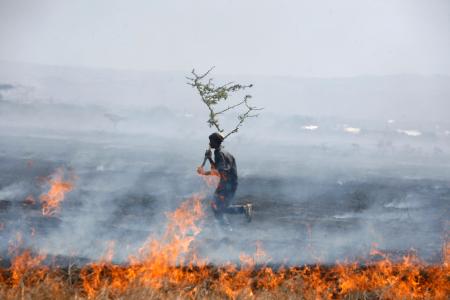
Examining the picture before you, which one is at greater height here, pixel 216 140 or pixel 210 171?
pixel 216 140

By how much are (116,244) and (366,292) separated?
6.15m

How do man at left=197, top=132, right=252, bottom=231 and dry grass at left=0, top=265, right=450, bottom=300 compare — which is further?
man at left=197, top=132, right=252, bottom=231

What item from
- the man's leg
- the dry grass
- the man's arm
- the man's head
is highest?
the man's head

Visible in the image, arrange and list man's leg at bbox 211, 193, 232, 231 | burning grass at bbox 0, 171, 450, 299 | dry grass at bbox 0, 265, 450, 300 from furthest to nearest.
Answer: man's leg at bbox 211, 193, 232, 231
burning grass at bbox 0, 171, 450, 299
dry grass at bbox 0, 265, 450, 300

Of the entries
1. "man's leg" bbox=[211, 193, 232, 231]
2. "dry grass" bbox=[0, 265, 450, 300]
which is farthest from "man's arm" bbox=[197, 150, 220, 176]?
"dry grass" bbox=[0, 265, 450, 300]

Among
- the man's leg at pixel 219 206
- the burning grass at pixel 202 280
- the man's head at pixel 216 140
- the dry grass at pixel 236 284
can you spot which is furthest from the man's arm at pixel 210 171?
the dry grass at pixel 236 284

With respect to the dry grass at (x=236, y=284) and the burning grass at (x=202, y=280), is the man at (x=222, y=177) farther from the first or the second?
the dry grass at (x=236, y=284)

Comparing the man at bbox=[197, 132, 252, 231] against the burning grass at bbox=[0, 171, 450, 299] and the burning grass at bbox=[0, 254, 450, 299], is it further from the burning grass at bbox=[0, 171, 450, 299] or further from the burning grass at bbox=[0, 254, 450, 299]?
the burning grass at bbox=[0, 254, 450, 299]

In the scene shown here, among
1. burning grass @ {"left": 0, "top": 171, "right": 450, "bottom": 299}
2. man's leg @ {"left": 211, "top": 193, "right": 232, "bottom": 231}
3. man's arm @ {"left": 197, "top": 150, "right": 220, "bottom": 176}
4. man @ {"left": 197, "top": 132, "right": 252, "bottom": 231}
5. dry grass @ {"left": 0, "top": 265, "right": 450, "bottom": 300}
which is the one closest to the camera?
dry grass @ {"left": 0, "top": 265, "right": 450, "bottom": 300}

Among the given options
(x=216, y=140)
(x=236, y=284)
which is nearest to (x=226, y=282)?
(x=236, y=284)

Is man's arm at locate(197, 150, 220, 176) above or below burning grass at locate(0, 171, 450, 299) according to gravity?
above

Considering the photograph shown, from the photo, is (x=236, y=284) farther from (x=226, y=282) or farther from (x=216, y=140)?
(x=216, y=140)

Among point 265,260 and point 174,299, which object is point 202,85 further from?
point 174,299

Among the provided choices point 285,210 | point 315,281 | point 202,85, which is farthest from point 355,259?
point 285,210
